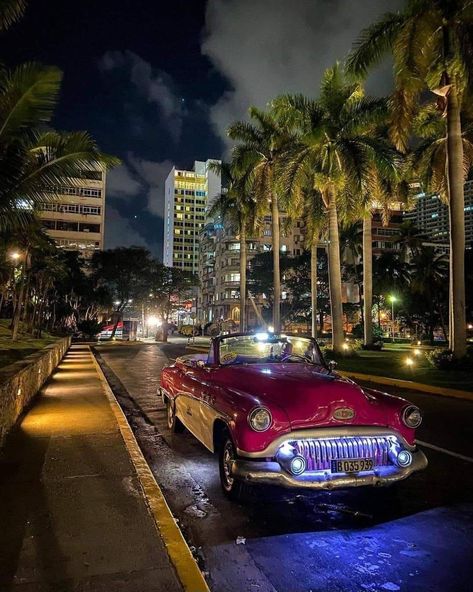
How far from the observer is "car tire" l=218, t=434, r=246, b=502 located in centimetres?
485

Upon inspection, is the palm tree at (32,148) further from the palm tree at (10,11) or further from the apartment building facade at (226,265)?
the apartment building facade at (226,265)

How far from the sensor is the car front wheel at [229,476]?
15.9 feet

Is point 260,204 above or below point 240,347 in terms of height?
above

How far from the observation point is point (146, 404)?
1166 centimetres

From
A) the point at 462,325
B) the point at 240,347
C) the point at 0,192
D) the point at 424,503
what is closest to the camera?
the point at 424,503

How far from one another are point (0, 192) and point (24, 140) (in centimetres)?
116

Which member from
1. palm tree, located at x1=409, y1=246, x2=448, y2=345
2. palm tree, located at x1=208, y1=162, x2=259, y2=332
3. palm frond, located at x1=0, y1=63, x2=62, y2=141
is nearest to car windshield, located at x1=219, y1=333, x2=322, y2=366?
palm frond, located at x1=0, y1=63, x2=62, y2=141

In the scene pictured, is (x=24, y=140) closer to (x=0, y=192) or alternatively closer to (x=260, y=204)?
(x=0, y=192)

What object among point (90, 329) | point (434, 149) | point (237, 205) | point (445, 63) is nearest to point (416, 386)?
point (445, 63)

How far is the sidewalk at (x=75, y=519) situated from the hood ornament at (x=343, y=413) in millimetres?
1899

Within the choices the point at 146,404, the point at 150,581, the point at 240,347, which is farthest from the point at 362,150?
the point at 150,581

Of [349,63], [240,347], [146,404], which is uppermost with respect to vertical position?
[349,63]

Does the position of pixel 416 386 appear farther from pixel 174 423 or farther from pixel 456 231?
pixel 174 423

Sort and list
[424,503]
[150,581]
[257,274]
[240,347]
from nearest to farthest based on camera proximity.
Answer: [150,581] → [424,503] → [240,347] → [257,274]
